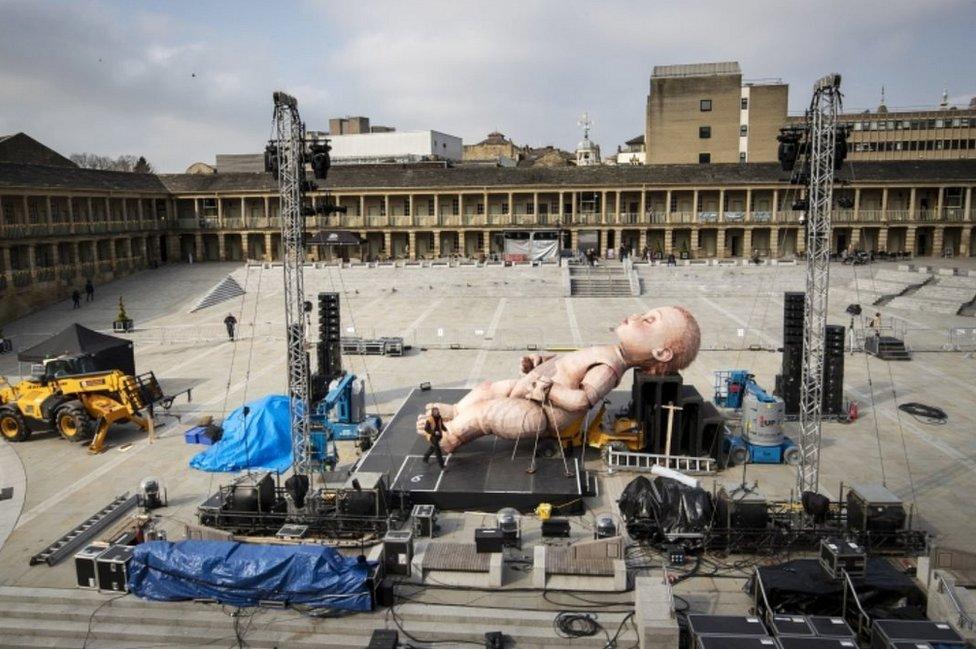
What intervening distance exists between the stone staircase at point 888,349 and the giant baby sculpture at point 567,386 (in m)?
16.0

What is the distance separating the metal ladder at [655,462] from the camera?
57.4 ft

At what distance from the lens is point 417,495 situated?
15562 millimetres

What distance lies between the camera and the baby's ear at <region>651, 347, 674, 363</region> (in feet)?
57.8

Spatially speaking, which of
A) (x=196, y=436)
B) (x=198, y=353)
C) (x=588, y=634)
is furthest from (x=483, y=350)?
(x=588, y=634)

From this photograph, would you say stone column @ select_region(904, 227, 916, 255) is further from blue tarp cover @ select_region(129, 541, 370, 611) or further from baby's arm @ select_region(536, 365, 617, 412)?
blue tarp cover @ select_region(129, 541, 370, 611)

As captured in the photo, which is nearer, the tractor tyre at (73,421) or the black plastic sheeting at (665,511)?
the black plastic sheeting at (665,511)

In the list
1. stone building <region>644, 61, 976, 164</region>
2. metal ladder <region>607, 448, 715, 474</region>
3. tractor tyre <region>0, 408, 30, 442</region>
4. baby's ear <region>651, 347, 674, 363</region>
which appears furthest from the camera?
stone building <region>644, 61, 976, 164</region>

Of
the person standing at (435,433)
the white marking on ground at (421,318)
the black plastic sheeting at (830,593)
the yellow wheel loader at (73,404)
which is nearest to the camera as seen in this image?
the black plastic sheeting at (830,593)

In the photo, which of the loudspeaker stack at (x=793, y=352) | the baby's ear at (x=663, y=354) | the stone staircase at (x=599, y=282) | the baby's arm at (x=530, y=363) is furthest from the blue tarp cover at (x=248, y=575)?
the stone staircase at (x=599, y=282)

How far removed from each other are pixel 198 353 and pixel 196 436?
13687 mm

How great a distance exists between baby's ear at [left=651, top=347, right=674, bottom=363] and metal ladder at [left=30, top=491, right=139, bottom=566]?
1185 cm

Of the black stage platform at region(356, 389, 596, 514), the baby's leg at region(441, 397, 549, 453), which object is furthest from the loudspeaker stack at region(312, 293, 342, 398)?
the baby's leg at region(441, 397, 549, 453)

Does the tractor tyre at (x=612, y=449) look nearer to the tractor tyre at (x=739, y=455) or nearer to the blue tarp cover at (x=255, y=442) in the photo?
the tractor tyre at (x=739, y=455)

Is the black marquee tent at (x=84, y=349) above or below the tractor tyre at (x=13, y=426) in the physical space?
above
